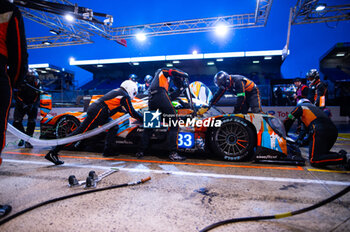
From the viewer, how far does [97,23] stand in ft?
38.9

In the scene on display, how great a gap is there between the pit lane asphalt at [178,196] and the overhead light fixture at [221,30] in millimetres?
10952

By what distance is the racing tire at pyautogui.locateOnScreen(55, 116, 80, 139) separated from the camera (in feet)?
13.5

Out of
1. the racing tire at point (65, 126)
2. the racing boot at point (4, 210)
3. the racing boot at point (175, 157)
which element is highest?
the racing tire at point (65, 126)

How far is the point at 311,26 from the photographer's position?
3273 inches

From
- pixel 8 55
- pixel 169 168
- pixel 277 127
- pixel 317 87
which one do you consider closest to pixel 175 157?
pixel 169 168

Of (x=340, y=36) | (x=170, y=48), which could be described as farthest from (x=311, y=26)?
(x=170, y=48)

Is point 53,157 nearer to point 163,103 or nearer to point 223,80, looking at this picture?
point 163,103

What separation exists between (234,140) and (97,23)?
12076 millimetres

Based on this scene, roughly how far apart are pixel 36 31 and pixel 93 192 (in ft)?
353

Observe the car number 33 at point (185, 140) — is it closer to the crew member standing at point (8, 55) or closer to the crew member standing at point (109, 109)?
the crew member standing at point (109, 109)

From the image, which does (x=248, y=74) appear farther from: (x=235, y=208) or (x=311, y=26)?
(x=311, y=26)

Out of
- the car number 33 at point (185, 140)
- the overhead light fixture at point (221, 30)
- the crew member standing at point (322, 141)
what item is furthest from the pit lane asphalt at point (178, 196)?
the overhead light fixture at point (221, 30)

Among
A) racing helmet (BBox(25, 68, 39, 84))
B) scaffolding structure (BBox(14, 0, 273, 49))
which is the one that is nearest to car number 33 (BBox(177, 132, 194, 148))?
racing helmet (BBox(25, 68, 39, 84))

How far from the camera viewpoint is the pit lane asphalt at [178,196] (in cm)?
139
